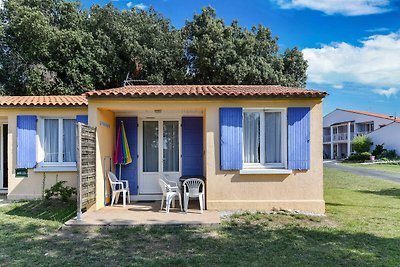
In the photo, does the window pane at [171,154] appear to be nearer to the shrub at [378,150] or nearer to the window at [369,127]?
the shrub at [378,150]

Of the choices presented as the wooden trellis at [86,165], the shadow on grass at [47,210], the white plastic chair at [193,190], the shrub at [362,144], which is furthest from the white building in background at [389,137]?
the wooden trellis at [86,165]

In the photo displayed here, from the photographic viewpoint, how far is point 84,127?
9.11 m

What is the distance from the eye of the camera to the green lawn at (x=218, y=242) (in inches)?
241

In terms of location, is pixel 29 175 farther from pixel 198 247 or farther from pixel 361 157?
pixel 361 157

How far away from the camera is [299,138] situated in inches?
404

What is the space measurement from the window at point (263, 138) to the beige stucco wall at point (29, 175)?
6.35m

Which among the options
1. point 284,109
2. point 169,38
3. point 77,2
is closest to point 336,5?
point 284,109

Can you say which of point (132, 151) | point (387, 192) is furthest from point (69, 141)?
point (387, 192)

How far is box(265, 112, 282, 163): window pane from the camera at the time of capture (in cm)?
1058

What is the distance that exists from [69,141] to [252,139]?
717 cm

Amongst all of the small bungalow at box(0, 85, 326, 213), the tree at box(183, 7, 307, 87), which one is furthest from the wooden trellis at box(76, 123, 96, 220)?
the tree at box(183, 7, 307, 87)

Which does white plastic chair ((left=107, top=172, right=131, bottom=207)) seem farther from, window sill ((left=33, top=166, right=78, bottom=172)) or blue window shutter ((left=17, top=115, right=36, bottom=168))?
blue window shutter ((left=17, top=115, right=36, bottom=168))

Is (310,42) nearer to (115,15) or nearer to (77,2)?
(115,15)

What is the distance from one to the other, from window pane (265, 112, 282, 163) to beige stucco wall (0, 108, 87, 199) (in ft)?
22.7
